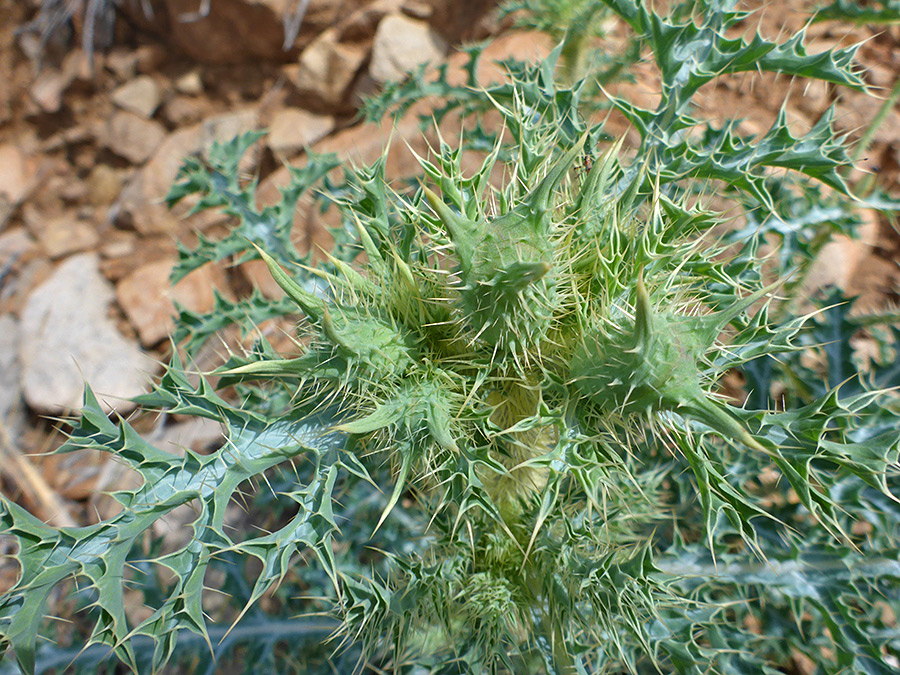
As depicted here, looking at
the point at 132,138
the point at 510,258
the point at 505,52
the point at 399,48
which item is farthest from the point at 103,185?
the point at 510,258

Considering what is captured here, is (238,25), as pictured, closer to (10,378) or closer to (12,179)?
(12,179)

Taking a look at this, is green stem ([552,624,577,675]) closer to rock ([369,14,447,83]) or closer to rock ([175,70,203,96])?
rock ([369,14,447,83])

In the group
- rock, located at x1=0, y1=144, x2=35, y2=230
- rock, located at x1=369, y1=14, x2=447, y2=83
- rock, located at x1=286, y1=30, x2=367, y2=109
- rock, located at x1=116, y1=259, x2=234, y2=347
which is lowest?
rock, located at x1=116, y1=259, x2=234, y2=347

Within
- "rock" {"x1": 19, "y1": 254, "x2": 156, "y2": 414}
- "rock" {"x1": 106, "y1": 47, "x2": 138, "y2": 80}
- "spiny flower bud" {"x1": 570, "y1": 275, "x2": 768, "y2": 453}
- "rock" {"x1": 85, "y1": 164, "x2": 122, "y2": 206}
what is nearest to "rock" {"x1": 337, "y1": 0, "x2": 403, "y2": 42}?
"rock" {"x1": 106, "y1": 47, "x2": 138, "y2": 80}

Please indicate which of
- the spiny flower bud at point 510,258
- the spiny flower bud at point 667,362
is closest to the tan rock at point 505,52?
the spiny flower bud at point 510,258

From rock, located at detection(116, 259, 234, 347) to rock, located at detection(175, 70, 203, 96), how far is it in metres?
1.38

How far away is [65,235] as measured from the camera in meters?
4.14

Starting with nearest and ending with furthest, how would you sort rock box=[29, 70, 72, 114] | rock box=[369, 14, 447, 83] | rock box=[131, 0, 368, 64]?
rock box=[369, 14, 447, 83], rock box=[131, 0, 368, 64], rock box=[29, 70, 72, 114]

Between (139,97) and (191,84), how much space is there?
1.21 ft

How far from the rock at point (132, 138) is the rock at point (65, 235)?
1.79 ft

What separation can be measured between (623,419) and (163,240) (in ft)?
12.0

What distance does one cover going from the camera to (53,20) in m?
4.23

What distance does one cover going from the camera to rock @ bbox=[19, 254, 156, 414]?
336 centimetres

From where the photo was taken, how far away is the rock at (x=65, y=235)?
4066 millimetres
